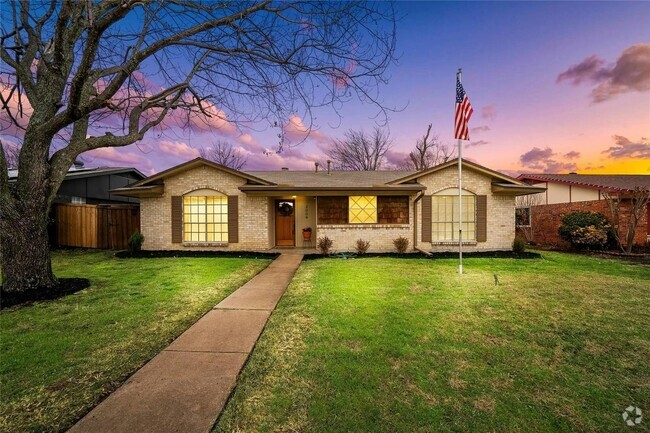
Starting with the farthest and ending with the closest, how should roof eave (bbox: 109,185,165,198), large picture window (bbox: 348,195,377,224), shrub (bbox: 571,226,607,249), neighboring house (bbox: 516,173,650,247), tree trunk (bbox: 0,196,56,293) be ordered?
neighboring house (bbox: 516,173,650,247), large picture window (bbox: 348,195,377,224), shrub (bbox: 571,226,607,249), roof eave (bbox: 109,185,165,198), tree trunk (bbox: 0,196,56,293)

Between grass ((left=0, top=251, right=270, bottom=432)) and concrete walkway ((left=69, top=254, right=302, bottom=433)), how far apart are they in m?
0.20

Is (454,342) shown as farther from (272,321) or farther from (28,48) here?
(28,48)

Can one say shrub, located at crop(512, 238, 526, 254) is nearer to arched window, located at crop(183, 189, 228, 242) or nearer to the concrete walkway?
the concrete walkway

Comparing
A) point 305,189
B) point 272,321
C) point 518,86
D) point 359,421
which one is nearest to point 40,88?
point 272,321

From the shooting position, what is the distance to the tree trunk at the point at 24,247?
5.42 meters

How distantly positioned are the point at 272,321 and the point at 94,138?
6.16 m

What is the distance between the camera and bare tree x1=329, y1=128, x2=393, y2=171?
95.8 ft

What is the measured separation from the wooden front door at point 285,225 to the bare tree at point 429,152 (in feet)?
60.5

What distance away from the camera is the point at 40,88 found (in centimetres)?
581

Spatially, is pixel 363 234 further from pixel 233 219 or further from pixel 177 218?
pixel 177 218

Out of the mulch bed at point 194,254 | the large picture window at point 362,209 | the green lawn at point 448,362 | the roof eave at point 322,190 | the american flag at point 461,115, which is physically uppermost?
the american flag at point 461,115

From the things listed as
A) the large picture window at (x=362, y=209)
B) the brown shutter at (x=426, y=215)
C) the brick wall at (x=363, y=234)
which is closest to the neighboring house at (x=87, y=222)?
the brick wall at (x=363, y=234)

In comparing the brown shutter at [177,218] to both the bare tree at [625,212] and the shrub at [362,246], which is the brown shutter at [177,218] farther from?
the bare tree at [625,212]

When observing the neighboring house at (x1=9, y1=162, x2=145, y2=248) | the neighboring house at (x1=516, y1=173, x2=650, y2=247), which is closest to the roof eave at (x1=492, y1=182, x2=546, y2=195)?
the neighboring house at (x1=516, y1=173, x2=650, y2=247)
